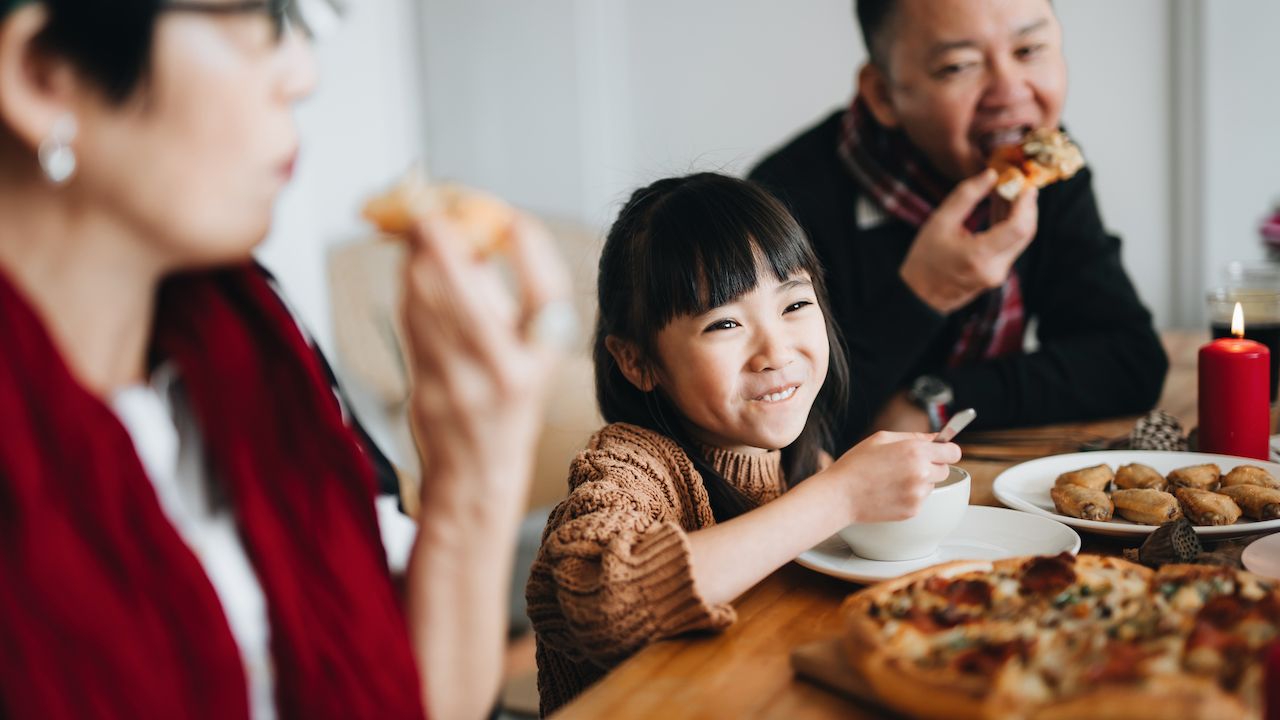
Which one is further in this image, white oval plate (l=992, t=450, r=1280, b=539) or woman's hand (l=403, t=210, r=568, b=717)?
white oval plate (l=992, t=450, r=1280, b=539)

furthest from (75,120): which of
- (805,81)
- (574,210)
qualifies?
(574,210)

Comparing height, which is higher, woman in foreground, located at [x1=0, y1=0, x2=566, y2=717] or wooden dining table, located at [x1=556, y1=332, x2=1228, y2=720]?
woman in foreground, located at [x1=0, y1=0, x2=566, y2=717]

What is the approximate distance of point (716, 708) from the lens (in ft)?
2.66

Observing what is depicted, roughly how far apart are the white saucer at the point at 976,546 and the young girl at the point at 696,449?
0.05 metres

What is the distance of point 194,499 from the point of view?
861 mm

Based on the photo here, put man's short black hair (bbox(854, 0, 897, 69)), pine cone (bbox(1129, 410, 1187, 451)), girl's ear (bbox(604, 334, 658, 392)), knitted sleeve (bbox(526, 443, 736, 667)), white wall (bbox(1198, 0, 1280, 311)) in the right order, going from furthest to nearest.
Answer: white wall (bbox(1198, 0, 1280, 311)) < man's short black hair (bbox(854, 0, 897, 69)) < pine cone (bbox(1129, 410, 1187, 451)) < girl's ear (bbox(604, 334, 658, 392)) < knitted sleeve (bbox(526, 443, 736, 667))

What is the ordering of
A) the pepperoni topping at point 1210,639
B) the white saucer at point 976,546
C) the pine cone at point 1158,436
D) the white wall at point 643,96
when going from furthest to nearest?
1. the white wall at point 643,96
2. the pine cone at point 1158,436
3. the white saucer at point 976,546
4. the pepperoni topping at point 1210,639

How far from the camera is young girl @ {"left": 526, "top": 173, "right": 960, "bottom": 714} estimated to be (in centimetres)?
97

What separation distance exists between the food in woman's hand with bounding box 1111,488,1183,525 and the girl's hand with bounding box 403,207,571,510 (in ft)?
2.30

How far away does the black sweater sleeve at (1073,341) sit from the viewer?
1.76m

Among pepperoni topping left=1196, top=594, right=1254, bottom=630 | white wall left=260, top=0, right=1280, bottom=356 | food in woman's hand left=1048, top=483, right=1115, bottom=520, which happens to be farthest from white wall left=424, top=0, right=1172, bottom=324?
pepperoni topping left=1196, top=594, right=1254, bottom=630

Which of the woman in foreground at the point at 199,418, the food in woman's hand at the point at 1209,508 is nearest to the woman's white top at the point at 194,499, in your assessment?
the woman in foreground at the point at 199,418

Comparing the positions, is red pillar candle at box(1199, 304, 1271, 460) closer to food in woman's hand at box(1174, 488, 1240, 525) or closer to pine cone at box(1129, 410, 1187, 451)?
pine cone at box(1129, 410, 1187, 451)

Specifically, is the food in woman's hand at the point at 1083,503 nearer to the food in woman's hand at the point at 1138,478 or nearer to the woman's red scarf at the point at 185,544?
the food in woman's hand at the point at 1138,478
